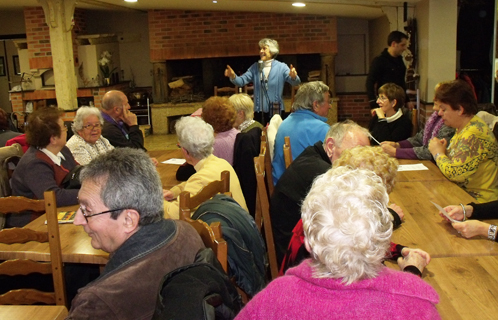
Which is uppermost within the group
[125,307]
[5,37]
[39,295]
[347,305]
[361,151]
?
[5,37]

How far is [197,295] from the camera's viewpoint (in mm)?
1242

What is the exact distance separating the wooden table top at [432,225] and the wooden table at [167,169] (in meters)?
1.39

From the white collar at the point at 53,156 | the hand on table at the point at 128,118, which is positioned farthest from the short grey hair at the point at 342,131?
the hand on table at the point at 128,118

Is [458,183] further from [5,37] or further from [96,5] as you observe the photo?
[5,37]

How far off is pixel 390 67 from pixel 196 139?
343cm

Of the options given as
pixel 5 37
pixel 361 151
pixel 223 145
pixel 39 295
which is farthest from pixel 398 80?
pixel 5 37

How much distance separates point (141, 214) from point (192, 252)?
0.21 m

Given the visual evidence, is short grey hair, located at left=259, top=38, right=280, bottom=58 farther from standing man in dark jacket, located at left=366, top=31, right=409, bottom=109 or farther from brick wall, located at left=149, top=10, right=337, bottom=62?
brick wall, located at left=149, top=10, right=337, bottom=62

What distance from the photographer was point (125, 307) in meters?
1.44

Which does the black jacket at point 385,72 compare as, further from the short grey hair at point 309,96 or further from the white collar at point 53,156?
the white collar at point 53,156

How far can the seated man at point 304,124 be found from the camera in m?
3.65

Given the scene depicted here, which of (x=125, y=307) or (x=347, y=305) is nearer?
(x=347, y=305)

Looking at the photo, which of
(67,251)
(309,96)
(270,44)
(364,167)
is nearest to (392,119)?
Answer: (309,96)

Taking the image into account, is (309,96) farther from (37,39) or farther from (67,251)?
(37,39)
